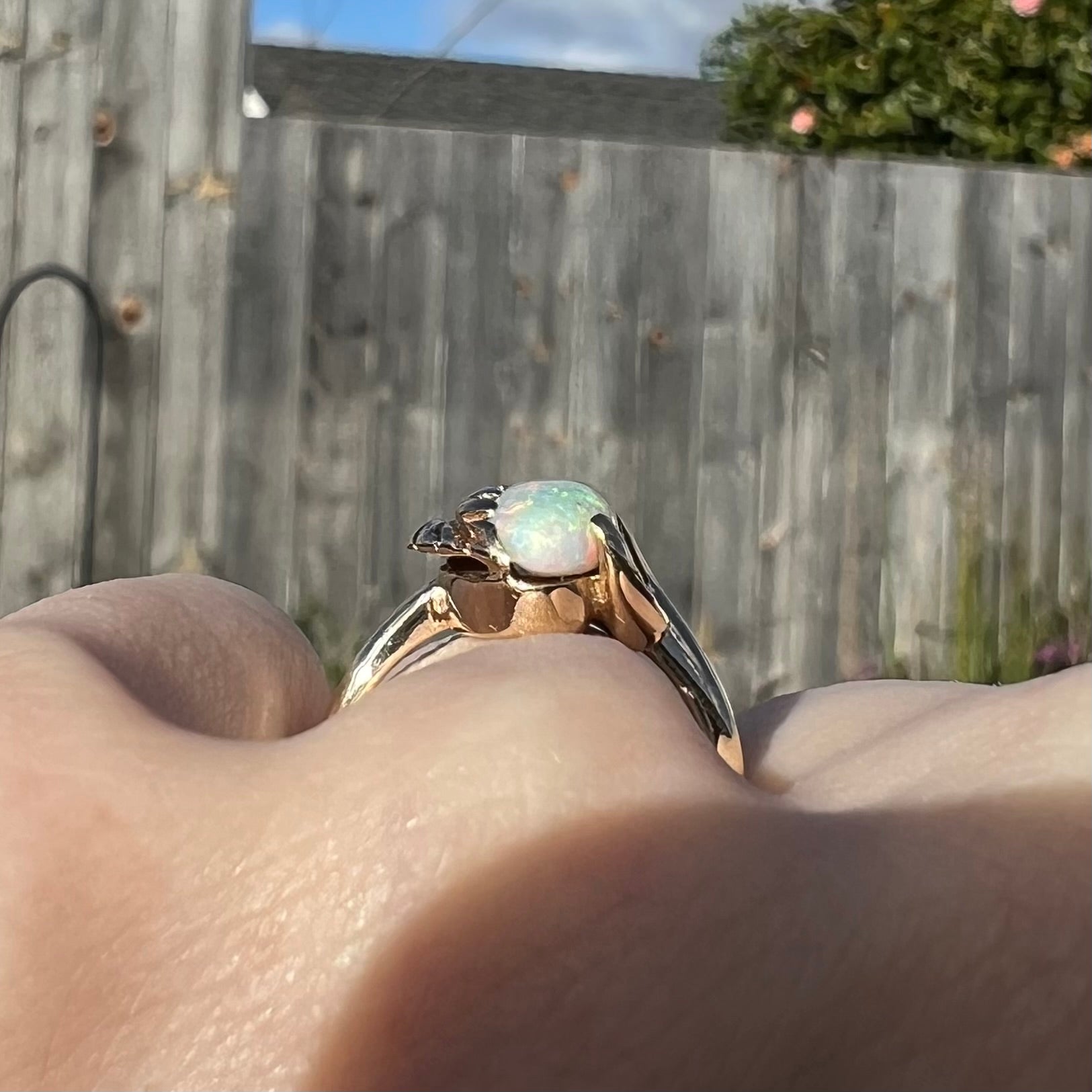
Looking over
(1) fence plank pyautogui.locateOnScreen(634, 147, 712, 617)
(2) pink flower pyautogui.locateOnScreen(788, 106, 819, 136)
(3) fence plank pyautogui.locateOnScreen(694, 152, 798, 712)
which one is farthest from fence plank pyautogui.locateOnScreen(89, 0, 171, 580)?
(2) pink flower pyautogui.locateOnScreen(788, 106, 819, 136)

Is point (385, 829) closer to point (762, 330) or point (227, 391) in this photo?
point (227, 391)

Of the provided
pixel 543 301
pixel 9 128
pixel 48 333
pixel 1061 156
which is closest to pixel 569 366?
pixel 543 301

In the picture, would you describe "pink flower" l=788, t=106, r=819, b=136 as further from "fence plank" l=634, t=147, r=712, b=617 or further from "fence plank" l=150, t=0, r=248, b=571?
"fence plank" l=150, t=0, r=248, b=571

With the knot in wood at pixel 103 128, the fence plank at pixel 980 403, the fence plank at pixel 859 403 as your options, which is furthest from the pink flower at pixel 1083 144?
the knot in wood at pixel 103 128

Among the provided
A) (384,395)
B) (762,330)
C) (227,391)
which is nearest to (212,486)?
(227,391)

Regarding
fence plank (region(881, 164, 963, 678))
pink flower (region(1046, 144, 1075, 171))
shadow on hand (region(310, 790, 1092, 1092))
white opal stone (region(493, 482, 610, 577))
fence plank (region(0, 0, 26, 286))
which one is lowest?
shadow on hand (region(310, 790, 1092, 1092))
